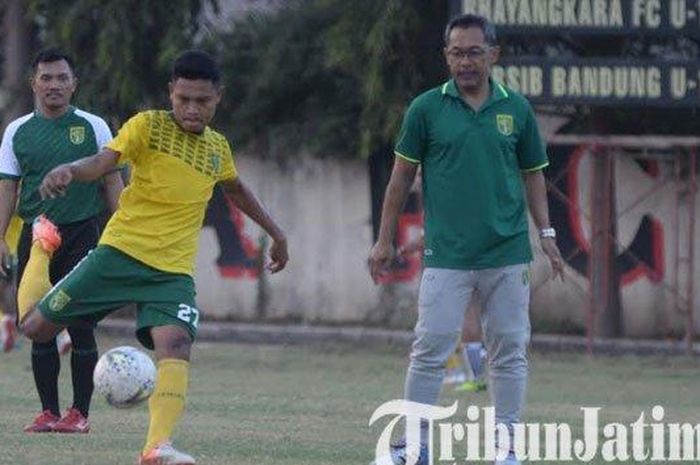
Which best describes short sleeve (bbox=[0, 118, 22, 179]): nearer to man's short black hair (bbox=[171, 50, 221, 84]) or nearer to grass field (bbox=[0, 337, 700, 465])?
grass field (bbox=[0, 337, 700, 465])

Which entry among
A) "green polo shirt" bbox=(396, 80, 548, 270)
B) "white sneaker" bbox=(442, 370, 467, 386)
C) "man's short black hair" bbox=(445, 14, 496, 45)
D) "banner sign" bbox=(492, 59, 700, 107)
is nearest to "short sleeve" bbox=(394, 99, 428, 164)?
"green polo shirt" bbox=(396, 80, 548, 270)

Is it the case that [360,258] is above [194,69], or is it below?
below

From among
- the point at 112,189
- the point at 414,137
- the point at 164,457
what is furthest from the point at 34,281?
the point at 414,137

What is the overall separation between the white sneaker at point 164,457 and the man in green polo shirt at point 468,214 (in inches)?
44.8

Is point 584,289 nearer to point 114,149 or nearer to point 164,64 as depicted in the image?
point 164,64

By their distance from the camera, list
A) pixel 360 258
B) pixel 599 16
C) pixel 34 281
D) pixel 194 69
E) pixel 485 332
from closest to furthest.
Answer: pixel 194 69 → pixel 485 332 → pixel 34 281 → pixel 599 16 → pixel 360 258

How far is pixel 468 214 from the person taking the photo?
31.2ft

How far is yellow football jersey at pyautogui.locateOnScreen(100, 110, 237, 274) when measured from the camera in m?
9.41

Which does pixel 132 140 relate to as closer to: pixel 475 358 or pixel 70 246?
pixel 70 246

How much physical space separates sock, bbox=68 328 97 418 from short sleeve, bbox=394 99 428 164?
2531mm

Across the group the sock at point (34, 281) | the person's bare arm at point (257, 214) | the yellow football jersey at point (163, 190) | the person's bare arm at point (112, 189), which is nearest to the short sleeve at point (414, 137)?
the person's bare arm at point (257, 214)

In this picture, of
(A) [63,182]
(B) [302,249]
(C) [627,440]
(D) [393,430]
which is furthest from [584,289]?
(A) [63,182]

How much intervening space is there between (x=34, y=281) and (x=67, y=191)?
25.0 inches

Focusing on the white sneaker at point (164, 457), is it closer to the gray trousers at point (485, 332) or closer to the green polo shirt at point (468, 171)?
the gray trousers at point (485, 332)
